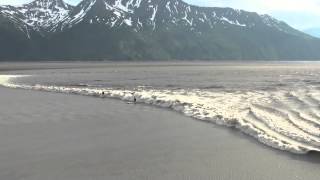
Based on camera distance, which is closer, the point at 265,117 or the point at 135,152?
the point at 135,152

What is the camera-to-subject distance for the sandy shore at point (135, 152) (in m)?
18.2

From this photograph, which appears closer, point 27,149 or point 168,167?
point 168,167

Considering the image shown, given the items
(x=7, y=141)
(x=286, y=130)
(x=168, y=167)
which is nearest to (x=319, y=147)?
(x=286, y=130)

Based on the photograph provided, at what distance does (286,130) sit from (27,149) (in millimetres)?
12532

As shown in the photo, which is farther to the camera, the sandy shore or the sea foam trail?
the sea foam trail

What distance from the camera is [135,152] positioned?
72.0 ft

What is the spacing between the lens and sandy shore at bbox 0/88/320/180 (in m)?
18.2

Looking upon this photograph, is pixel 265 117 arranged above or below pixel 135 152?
above

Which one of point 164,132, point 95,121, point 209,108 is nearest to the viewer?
point 164,132

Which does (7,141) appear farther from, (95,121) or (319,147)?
(319,147)

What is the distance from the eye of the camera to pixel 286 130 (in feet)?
83.1

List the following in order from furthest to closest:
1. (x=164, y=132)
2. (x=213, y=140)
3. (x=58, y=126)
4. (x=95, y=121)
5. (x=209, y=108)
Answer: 1. (x=209, y=108)
2. (x=95, y=121)
3. (x=58, y=126)
4. (x=164, y=132)
5. (x=213, y=140)

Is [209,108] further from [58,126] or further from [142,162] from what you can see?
[142,162]

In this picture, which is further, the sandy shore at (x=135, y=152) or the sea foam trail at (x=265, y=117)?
the sea foam trail at (x=265, y=117)
